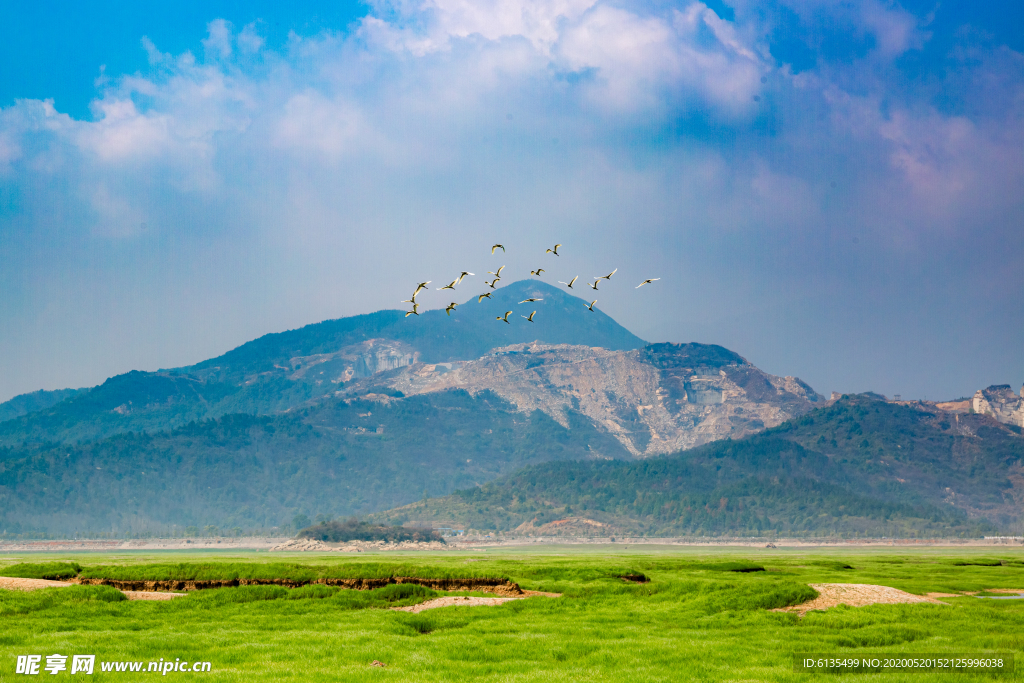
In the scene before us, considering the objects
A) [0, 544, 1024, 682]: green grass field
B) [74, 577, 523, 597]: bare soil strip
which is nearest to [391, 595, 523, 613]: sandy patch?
[0, 544, 1024, 682]: green grass field

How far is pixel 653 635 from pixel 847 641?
8845 millimetres

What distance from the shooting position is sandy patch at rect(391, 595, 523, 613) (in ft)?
175

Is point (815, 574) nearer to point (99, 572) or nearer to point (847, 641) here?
point (847, 641)

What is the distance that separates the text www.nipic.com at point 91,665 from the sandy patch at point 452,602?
68.3 ft

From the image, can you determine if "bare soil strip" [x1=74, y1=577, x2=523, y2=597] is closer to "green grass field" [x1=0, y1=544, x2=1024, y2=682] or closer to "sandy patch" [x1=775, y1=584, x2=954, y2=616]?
"green grass field" [x1=0, y1=544, x2=1024, y2=682]

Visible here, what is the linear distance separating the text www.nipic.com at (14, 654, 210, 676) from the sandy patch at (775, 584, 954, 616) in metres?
33.4

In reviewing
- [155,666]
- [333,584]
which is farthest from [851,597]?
[155,666]

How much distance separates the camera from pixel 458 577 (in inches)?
2776

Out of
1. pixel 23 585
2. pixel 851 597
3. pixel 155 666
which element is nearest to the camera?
pixel 155 666

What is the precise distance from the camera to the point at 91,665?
31.8 metres

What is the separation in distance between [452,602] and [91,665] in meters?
26.3

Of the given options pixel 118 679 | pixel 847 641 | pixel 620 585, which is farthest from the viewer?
pixel 620 585

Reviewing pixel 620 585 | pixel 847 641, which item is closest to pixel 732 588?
pixel 620 585

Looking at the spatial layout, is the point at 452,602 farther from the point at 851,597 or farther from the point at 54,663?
the point at 54,663
